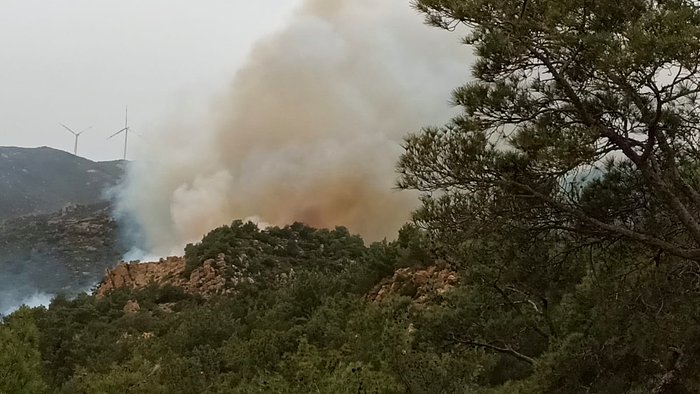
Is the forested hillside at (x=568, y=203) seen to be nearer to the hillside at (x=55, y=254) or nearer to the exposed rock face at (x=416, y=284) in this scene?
the exposed rock face at (x=416, y=284)

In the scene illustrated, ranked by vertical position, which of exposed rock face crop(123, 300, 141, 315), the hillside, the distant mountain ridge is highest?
the distant mountain ridge

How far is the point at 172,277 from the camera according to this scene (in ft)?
196

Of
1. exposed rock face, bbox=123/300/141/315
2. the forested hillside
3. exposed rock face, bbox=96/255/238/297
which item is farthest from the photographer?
exposed rock face, bbox=96/255/238/297

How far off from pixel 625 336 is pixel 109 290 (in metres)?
54.6

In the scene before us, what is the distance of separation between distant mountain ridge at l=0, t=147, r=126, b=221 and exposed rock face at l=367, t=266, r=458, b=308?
313 feet

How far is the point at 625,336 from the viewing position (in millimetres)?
9664

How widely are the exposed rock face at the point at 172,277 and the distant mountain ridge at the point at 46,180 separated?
58529 millimetres

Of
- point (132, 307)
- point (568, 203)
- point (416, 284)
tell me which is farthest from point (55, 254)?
point (568, 203)

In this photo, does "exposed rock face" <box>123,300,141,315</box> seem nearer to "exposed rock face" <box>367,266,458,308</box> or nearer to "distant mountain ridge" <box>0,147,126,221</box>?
"exposed rock face" <box>367,266,458,308</box>

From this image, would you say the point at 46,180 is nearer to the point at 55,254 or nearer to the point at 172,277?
the point at 55,254

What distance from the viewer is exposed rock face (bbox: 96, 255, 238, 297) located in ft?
182

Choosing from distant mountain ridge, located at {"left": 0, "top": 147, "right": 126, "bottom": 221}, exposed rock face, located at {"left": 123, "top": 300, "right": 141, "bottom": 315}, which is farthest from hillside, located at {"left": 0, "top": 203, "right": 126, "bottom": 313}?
exposed rock face, located at {"left": 123, "top": 300, "right": 141, "bottom": 315}

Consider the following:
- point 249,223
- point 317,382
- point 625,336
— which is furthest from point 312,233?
point 625,336

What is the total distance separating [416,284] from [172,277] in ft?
109
